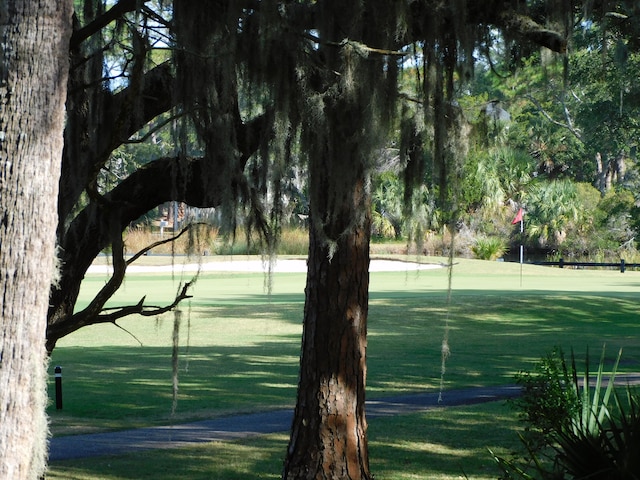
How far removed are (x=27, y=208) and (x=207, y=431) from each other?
8670 millimetres

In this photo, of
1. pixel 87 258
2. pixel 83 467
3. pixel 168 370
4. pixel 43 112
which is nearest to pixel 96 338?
pixel 168 370

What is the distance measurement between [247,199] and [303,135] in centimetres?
61

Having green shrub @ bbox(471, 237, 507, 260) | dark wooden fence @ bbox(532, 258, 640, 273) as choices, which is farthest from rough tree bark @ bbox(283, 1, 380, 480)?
green shrub @ bbox(471, 237, 507, 260)

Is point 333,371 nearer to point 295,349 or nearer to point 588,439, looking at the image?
point 588,439

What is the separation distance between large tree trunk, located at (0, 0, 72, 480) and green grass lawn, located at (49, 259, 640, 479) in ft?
10.6

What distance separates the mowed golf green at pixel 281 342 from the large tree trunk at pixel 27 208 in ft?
10.8

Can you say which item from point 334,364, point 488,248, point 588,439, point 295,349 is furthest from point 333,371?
point 488,248

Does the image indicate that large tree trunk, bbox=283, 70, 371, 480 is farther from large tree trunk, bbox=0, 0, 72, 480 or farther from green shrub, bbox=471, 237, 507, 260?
green shrub, bbox=471, 237, 507, 260

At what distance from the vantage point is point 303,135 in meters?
7.50

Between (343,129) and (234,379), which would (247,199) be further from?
(234,379)

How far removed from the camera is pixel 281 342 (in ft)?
79.5

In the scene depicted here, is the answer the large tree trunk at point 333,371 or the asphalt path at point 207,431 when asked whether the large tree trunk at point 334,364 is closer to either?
the large tree trunk at point 333,371

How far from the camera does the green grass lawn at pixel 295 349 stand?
12906 mm

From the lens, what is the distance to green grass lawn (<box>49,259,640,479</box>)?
42.3 ft
